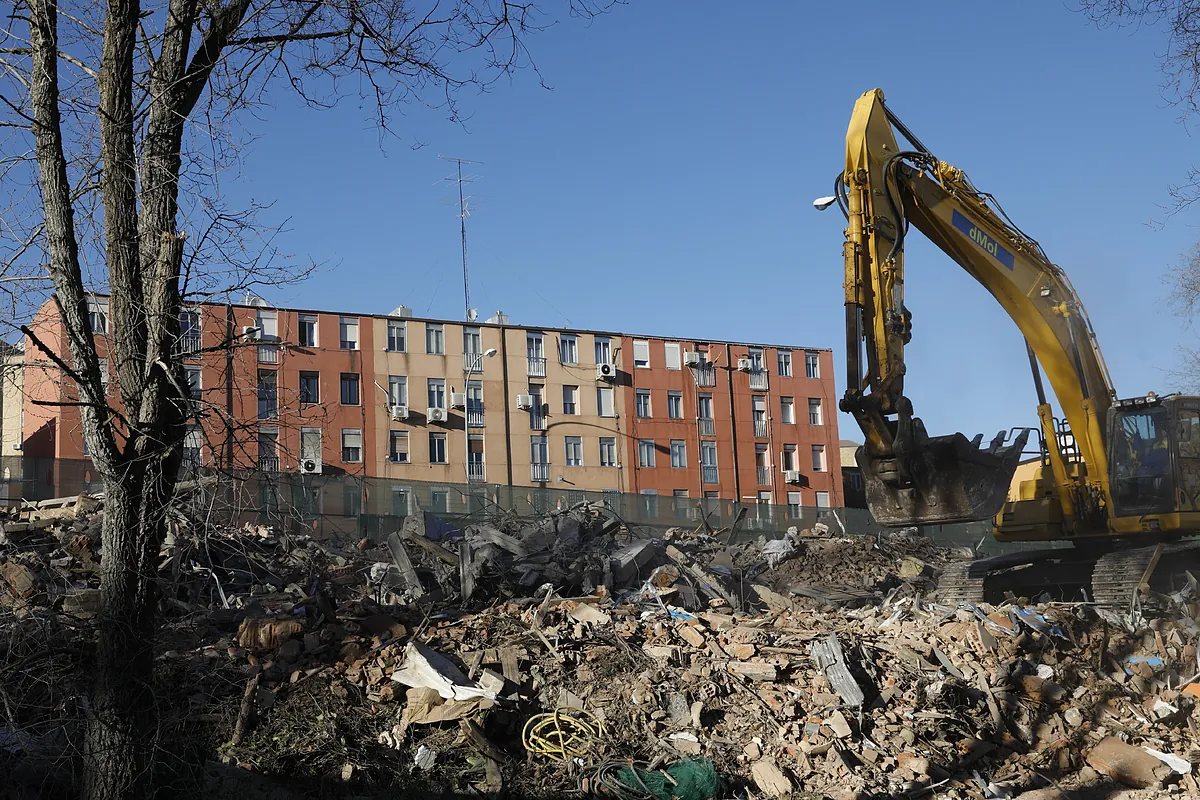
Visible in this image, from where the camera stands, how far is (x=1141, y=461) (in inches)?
516

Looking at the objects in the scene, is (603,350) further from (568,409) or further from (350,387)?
(350,387)

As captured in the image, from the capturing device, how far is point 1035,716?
34.0 feet

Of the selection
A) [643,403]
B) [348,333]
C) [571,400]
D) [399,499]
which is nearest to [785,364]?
[643,403]

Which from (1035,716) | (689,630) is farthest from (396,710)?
(1035,716)

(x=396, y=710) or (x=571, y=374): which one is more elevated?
(x=571, y=374)

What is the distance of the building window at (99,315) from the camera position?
5.89 m

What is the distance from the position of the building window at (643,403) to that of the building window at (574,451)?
311 centimetres

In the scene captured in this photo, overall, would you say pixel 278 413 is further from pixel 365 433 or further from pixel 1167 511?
pixel 365 433

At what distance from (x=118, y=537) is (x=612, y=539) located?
1125cm

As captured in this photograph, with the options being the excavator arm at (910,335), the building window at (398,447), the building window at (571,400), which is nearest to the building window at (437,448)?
the building window at (398,447)

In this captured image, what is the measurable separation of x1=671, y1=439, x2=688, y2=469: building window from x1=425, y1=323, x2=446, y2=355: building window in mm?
11250

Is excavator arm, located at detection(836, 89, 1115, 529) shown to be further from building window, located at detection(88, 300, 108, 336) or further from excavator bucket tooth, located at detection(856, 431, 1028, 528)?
building window, located at detection(88, 300, 108, 336)

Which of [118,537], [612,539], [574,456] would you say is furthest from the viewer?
[574,456]

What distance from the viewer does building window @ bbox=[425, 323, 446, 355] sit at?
44.6m
